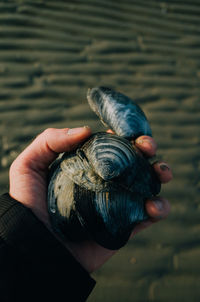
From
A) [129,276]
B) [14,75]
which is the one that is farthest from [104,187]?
[14,75]

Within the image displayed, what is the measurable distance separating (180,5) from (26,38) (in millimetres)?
2485

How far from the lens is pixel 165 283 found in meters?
2.21

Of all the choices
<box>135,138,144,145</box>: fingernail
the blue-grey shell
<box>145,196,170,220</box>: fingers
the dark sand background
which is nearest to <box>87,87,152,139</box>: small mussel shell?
<box>135,138,144,145</box>: fingernail

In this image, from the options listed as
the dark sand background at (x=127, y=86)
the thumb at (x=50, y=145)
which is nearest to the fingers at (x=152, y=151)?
the thumb at (x=50, y=145)

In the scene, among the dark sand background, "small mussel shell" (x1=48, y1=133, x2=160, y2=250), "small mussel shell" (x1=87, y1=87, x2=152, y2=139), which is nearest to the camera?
"small mussel shell" (x1=48, y1=133, x2=160, y2=250)

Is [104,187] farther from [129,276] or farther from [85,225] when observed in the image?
[129,276]

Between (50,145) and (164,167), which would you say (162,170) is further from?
(50,145)

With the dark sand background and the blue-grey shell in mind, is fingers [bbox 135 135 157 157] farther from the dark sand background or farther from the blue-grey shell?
the dark sand background

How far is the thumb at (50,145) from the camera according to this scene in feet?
5.56

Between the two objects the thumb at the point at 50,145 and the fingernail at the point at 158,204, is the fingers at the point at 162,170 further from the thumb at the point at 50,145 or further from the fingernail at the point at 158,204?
the thumb at the point at 50,145

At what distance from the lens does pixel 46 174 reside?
Result: 2.12 metres

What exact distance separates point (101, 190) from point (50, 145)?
1.89ft

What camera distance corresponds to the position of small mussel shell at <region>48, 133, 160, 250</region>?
1.48m

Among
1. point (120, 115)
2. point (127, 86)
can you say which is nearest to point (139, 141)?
point (120, 115)
